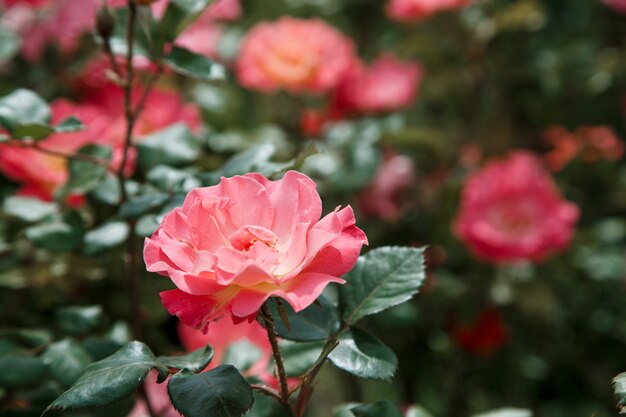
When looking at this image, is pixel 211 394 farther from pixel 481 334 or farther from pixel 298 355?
pixel 481 334

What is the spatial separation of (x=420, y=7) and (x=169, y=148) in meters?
0.86

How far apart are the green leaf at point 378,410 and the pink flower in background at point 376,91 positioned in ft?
3.07

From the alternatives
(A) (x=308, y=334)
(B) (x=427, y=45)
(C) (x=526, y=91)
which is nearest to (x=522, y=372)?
(C) (x=526, y=91)

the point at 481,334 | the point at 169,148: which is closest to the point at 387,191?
the point at 481,334

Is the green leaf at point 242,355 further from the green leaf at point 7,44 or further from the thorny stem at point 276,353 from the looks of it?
the green leaf at point 7,44

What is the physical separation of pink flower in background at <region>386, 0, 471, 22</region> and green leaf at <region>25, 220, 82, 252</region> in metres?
0.98

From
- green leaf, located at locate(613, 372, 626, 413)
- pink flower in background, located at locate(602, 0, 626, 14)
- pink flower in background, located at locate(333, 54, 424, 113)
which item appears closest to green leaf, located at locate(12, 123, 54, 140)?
green leaf, located at locate(613, 372, 626, 413)

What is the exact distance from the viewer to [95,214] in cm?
95

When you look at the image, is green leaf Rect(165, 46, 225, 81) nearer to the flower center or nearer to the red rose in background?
the flower center

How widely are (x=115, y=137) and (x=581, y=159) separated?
0.95m

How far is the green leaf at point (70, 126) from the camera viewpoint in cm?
71

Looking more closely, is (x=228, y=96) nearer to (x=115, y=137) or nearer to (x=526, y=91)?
(x=115, y=137)

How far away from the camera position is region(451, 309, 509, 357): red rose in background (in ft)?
4.35

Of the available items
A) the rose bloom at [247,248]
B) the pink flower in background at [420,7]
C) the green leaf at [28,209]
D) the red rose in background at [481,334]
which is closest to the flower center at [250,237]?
the rose bloom at [247,248]
